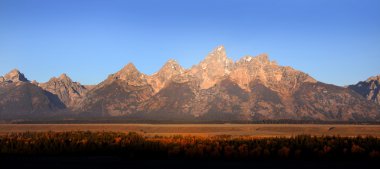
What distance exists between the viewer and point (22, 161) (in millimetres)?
Answer: 67062

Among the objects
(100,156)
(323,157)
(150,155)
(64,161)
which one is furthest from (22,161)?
(323,157)

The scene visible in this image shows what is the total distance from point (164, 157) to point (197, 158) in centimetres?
448

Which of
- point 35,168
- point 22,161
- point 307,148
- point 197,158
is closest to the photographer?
point 35,168

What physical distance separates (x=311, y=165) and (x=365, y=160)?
27.8 ft

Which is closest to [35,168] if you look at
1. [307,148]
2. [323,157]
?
[323,157]

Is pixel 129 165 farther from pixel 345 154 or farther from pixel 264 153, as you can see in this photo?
pixel 345 154

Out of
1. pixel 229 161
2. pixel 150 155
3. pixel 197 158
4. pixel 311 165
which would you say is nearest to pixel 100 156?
pixel 150 155

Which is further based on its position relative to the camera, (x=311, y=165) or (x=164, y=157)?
(x=164, y=157)

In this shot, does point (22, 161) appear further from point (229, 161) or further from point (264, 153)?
point (264, 153)

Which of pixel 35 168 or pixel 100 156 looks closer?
pixel 35 168

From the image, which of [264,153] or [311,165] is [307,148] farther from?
[311,165]

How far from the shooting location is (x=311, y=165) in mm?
62812

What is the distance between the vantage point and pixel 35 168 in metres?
59.2

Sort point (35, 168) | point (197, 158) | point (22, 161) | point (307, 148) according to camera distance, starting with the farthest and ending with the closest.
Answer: point (307, 148) < point (197, 158) < point (22, 161) < point (35, 168)
